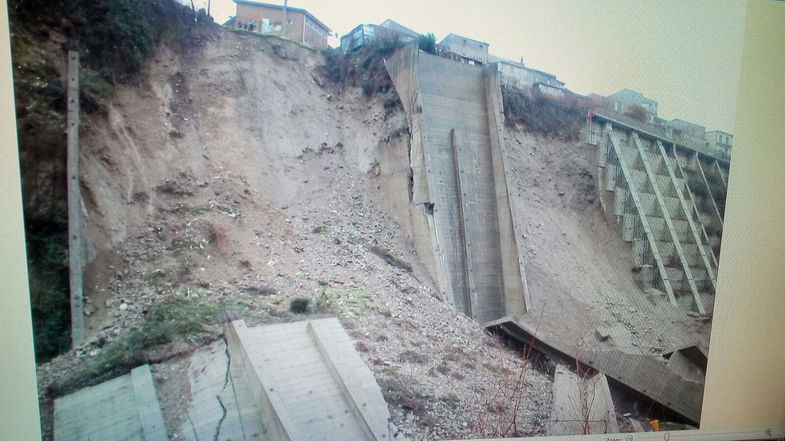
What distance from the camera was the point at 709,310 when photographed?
298cm

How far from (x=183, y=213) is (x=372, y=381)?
3.77 ft

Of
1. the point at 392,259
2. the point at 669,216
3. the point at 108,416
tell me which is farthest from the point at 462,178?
the point at 108,416

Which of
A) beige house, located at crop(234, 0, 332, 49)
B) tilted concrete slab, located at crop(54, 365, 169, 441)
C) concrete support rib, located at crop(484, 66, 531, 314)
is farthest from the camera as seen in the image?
concrete support rib, located at crop(484, 66, 531, 314)

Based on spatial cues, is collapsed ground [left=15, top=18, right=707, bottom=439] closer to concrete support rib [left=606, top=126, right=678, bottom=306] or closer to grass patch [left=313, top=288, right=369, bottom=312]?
grass patch [left=313, top=288, right=369, bottom=312]

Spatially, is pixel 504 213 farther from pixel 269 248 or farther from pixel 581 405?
pixel 269 248

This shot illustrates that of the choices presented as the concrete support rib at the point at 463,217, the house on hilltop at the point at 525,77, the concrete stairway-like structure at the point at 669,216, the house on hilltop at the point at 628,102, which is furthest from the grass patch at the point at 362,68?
the concrete stairway-like structure at the point at 669,216

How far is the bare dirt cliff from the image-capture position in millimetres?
1985

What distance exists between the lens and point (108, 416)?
1836 mm

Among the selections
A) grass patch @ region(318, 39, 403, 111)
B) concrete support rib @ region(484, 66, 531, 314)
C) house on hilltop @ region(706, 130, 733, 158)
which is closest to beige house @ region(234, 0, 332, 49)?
grass patch @ region(318, 39, 403, 111)

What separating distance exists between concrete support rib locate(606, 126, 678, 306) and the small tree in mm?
1263

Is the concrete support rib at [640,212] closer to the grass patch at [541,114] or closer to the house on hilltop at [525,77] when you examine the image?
the grass patch at [541,114]

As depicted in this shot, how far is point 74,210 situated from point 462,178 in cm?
236

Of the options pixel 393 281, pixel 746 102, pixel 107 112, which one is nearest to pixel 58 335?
pixel 107 112

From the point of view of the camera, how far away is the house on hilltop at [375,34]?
274 cm
